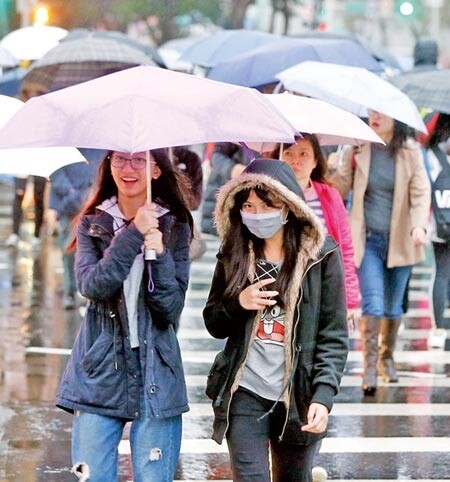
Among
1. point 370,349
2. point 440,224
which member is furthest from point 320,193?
point 440,224

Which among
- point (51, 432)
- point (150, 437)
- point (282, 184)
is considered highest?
point (282, 184)

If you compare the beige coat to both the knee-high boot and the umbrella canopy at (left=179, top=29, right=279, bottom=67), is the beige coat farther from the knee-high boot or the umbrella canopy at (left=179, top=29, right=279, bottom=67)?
the umbrella canopy at (left=179, top=29, right=279, bottom=67)

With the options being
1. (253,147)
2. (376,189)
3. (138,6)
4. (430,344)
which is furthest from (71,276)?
(138,6)

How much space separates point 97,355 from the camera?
5.59 m

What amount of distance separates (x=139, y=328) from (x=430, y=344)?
6530 mm

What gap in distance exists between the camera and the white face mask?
556cm

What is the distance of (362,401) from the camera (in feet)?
31.6

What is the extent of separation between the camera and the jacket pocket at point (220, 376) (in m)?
5.57

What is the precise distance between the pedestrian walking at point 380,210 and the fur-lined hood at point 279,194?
13.2 ft

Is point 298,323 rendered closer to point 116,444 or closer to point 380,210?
point 116,444

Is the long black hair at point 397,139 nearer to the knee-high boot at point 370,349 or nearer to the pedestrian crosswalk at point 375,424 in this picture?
the knee-high boot at point 370,349

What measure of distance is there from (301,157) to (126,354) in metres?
2.03

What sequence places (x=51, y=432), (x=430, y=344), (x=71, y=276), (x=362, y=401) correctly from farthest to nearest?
1. (x=71, y=276)
2. (x=430, y=344)
3. (x=362, y=401)
4. (x=51, y=432)

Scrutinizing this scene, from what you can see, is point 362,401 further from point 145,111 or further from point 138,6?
point 138,6
